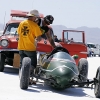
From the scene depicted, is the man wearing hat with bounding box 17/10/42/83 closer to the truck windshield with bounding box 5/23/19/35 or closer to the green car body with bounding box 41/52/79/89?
the green car body with bounding box 41/52/79/89

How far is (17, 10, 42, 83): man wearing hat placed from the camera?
8880 mm

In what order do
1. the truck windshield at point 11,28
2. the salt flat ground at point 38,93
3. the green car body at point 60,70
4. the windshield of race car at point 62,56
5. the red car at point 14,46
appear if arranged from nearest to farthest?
1. the salt flat ground at point 38,93
2. the green car body at point 60,70
3. the windshield of race car at point 62,56
4. the red car at point 14,46
5. the truck windshield at point 11,28

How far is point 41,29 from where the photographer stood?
917 cm

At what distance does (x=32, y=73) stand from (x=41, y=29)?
1178 millimetres

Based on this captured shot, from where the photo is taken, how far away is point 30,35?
8.92 m

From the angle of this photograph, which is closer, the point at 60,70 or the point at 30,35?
the point at 60,70

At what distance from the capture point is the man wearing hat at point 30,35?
8880 millimetres

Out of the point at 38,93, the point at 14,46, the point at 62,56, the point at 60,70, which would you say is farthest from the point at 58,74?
the point at 14,46

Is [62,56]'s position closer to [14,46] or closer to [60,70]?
[60,70]

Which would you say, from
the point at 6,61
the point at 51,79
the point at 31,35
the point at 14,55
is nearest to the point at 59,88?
the point at 51,79

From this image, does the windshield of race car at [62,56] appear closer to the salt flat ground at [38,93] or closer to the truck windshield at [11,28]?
the salt flat ground at [38,93]

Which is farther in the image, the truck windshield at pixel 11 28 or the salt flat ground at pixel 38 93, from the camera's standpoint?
the truck windshield at pixel 11 28

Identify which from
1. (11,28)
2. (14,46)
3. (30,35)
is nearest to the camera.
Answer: (30,35)

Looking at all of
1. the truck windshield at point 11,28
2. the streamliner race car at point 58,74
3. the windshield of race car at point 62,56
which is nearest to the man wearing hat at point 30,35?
the streamliner race car at point 58,74
